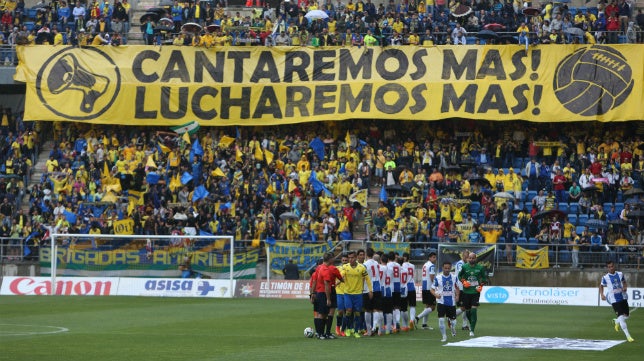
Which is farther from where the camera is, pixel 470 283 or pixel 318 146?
pixel 318 146

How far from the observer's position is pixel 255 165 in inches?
1919

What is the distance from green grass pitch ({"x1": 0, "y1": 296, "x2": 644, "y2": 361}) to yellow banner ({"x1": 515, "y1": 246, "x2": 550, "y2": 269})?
3.65m

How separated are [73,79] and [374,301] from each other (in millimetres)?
28880

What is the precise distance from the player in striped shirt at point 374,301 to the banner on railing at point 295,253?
52.7 ft

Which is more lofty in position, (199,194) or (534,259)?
(199,194)

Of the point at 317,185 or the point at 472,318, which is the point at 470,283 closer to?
the point at 472,318

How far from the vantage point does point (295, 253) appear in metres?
42.9

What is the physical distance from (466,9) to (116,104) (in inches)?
620

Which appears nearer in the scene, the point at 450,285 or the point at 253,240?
the point at 450,285

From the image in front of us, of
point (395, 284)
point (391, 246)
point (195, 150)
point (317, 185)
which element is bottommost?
point (395, 284)

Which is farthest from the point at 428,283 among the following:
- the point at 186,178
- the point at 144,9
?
the point at 144,9

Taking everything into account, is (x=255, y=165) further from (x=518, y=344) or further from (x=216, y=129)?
(x=518, y=344)

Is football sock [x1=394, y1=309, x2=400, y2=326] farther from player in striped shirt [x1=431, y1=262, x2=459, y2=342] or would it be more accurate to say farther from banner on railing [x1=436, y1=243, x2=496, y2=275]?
banner on railing [x1=436, y1=243, x2=496, y2=275]

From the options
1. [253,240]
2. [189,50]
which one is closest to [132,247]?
[253,240]
